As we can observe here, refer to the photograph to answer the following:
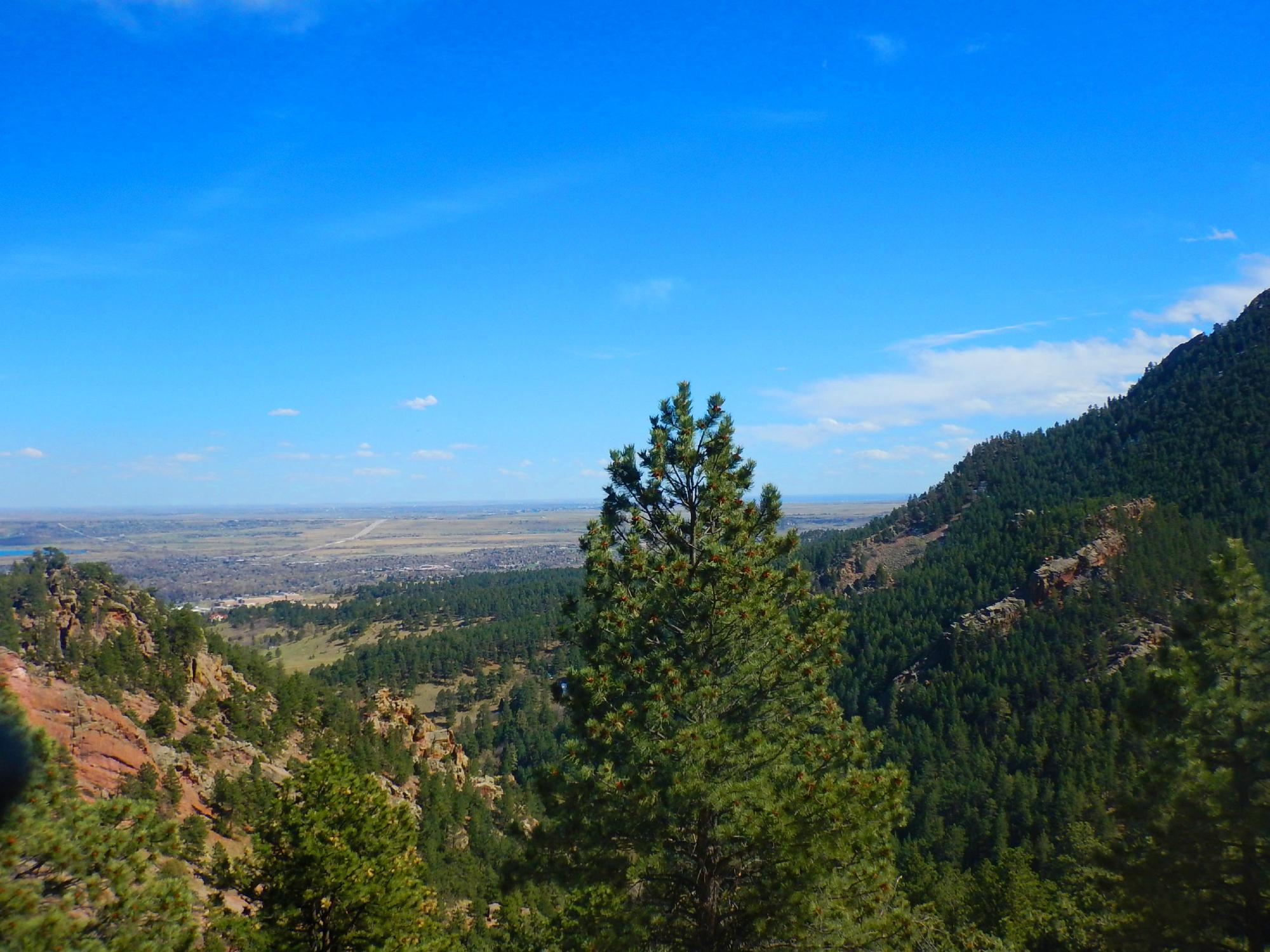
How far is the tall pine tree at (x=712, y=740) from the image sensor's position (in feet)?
35.8

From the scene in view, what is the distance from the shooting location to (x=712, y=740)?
1080 cm

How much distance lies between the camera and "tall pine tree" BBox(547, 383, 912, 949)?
35.8ft

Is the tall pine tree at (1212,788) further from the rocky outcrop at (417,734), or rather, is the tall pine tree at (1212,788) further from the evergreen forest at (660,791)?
the rocky outcrop at (417,734)

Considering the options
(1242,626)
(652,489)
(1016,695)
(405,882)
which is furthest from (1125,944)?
(1016,695)

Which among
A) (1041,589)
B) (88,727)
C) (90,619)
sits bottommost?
(1041,589)

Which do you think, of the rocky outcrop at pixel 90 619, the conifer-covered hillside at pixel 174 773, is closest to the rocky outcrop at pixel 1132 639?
the conifer-covered hillside at pixel 174 773

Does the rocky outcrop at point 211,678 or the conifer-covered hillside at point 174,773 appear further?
the rocky outcrop at point 211,678

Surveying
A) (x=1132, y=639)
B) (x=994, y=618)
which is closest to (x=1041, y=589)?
(x=994, y=618)

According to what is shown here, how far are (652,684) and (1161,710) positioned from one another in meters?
8.35

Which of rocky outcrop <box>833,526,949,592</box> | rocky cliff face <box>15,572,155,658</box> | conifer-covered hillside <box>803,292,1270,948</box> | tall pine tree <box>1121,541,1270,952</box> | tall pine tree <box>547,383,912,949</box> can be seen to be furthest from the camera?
rocky outcrop <box>833,526,949,592</box>

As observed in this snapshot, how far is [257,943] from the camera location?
12.9 meters

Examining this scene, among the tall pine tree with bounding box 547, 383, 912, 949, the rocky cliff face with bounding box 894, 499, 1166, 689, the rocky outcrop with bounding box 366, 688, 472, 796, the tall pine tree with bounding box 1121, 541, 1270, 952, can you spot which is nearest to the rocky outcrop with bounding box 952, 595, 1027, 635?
the rocky cliff face with bounding box 894, 499, 1166, 689

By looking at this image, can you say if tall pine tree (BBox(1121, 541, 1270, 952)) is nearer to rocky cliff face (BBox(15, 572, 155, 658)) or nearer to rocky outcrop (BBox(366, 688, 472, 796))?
rocky outcrop (BBox(366, 688, 472, 796))

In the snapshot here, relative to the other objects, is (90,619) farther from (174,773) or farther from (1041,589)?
(1041,589)
